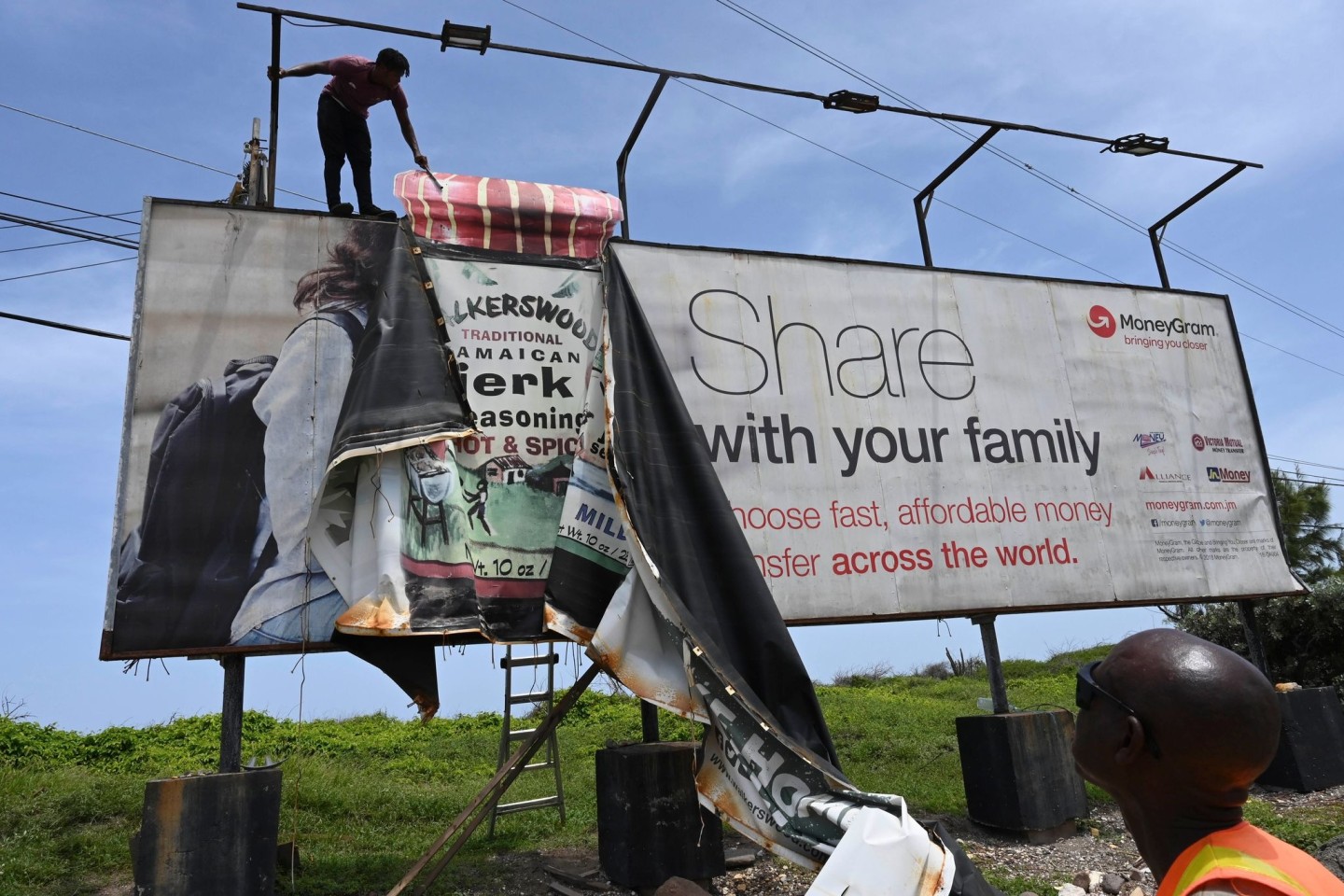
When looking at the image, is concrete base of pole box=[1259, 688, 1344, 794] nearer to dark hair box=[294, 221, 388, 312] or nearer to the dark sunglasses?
the dark sunglasses

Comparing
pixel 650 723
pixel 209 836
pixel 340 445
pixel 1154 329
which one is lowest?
pixel 209 836

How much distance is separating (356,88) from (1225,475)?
859 centimetres

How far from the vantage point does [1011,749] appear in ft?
24.0

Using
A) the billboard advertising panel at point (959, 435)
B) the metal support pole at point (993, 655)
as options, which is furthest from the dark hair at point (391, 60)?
the metal support pole at point (993, 655)

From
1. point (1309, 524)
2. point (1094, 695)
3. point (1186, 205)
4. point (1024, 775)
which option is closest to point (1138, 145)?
point (1186, 205)

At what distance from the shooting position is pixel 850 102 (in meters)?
8.72

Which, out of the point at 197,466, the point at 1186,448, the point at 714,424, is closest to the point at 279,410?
the point at 197,466

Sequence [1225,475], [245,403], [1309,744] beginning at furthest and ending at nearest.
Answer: [1225,475] → [1309,744] → [245,403]

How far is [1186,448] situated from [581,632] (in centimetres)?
639

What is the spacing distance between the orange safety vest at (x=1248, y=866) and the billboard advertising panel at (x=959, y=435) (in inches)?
210

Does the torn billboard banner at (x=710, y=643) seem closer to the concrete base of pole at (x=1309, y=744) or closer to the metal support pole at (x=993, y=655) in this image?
the metal support pole at (x=993, y=655)

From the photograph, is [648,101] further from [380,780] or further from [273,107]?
[380,780]

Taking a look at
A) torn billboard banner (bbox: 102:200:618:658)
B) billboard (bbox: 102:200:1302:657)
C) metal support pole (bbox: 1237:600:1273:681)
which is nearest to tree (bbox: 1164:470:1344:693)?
metal support pole (bbox: 1237:600:1273:681)

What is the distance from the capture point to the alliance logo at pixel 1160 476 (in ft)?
28.3
